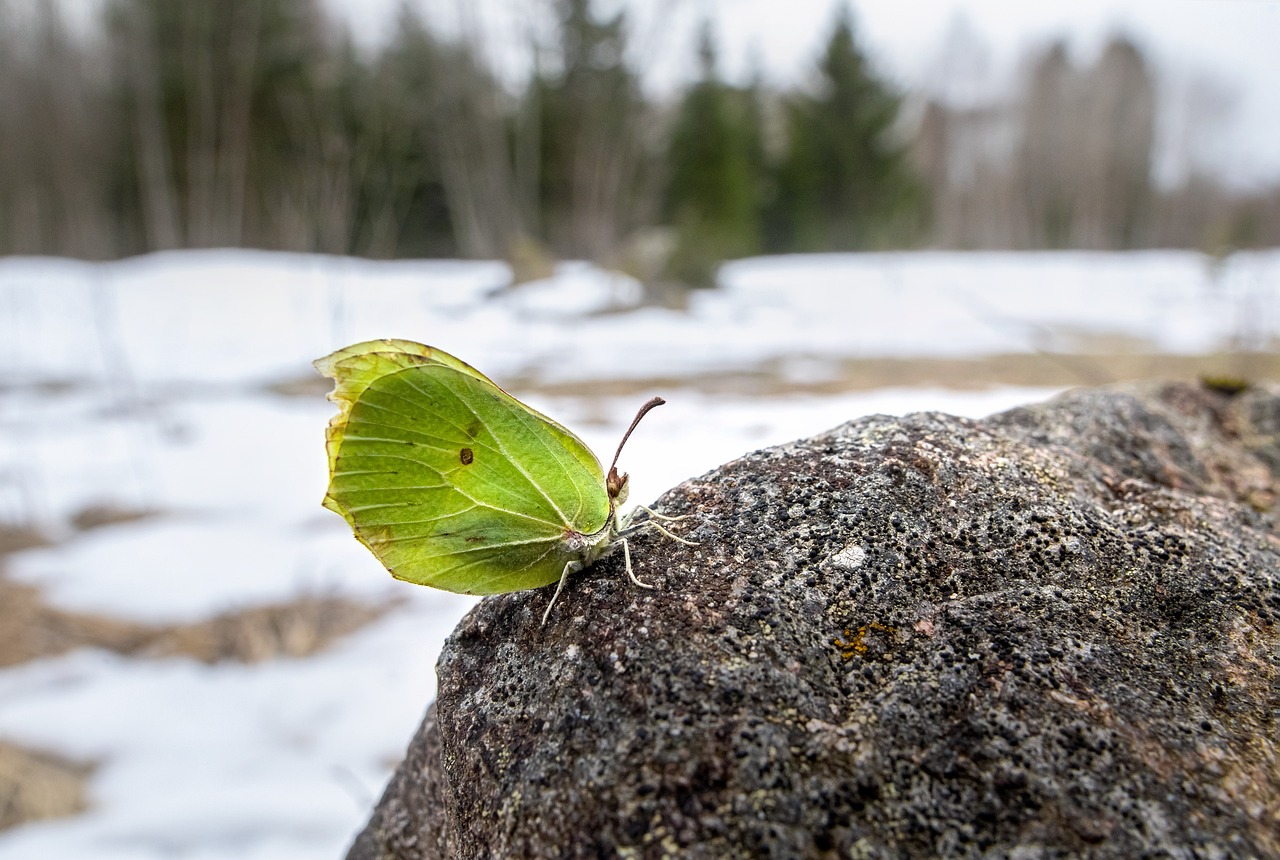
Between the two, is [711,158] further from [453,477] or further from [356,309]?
[453,477]

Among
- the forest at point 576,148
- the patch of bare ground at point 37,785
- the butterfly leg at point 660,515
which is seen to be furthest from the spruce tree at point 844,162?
the butterfly leg at point 660,515

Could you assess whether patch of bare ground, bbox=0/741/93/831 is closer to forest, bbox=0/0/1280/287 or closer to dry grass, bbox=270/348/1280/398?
dry grass, bbox=270/348/1280/398

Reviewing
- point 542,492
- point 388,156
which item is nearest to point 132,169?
point 388,156

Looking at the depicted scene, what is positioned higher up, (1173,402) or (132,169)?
(132,169)

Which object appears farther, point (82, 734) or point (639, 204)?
point (639, 204)

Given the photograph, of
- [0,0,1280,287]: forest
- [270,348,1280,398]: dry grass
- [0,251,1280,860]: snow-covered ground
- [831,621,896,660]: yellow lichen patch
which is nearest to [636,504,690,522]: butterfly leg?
[0,251,1280,860]: snow-covered ground

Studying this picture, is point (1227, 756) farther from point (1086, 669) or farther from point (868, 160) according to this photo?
point (868, 160)
